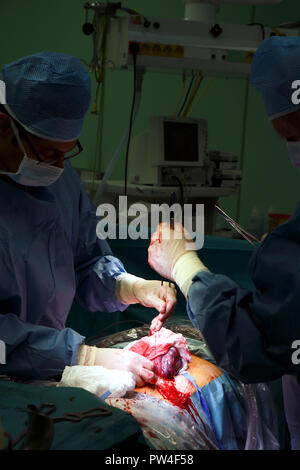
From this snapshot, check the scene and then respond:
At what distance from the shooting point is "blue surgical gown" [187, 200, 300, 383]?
124 centimetres

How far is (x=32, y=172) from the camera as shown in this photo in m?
1.69

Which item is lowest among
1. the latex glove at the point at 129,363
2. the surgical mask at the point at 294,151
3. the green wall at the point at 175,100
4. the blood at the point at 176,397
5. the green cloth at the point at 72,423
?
the blood at the point at 176,397

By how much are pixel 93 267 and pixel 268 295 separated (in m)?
1.01

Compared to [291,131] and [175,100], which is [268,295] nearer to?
[291,131]

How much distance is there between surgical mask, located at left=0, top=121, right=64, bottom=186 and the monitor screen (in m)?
2.01

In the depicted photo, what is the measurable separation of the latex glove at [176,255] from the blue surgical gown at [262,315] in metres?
0.25

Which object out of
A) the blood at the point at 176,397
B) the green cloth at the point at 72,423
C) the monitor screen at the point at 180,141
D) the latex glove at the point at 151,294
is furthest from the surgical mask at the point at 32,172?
the monitor screen at the point at 180,141

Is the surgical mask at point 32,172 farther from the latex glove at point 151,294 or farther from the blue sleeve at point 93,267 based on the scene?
the latex glove at point 151,294

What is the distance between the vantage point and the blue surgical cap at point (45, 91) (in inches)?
62.1

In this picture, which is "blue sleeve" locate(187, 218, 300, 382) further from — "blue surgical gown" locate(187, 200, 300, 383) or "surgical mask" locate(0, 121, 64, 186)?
"surgical mask" locate(0, 121, 64, 186)

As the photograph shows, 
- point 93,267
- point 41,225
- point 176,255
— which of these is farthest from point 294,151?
point 93,267

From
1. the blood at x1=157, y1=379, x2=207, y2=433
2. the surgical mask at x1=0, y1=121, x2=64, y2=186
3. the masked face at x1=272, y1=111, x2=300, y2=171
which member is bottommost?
the blood at x1=157, y1=379, x2=207, y2=433

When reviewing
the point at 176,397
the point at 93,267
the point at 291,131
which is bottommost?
the point at 176,397

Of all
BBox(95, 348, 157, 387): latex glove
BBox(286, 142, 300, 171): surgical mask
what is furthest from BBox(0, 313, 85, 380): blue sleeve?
BBox(286, 142, 300, 171): surgical mask
